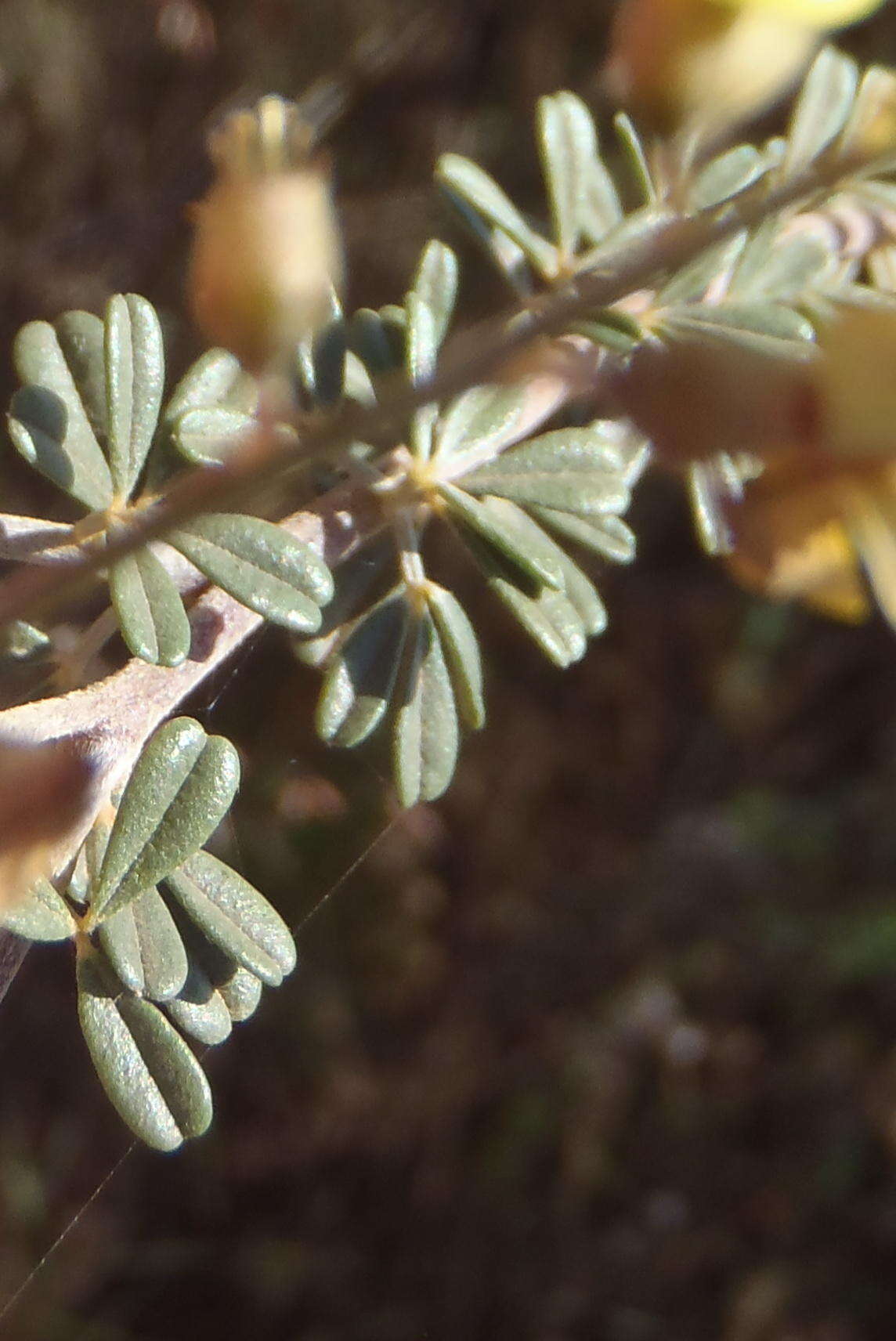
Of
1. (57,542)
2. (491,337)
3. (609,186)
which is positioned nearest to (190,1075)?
(57,542)

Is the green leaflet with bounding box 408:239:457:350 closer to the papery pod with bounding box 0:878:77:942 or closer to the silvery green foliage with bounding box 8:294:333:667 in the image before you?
the silvery green foliage with bounding box 8:294:333:667

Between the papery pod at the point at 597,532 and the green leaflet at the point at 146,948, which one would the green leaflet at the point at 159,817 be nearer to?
the green leaflet at the point at 146,948

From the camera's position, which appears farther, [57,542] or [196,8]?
[196,8]

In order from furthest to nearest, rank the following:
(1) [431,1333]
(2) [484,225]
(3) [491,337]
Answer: (1) [431,1333] < (2) [484,225] < (3) [491,337]

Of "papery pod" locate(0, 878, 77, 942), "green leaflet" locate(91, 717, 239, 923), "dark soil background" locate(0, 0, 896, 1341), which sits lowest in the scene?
"dark soil background" locate(0, 0, 896, 1341)

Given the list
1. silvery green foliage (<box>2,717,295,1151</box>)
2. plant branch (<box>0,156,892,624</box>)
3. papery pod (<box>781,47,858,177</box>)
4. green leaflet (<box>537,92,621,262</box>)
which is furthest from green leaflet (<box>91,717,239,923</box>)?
papery pod (<box>781,47,858,177</box>)

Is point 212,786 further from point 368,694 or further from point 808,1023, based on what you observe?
point 808,1023
